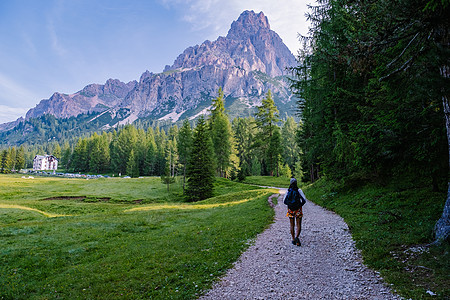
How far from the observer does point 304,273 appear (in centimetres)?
663

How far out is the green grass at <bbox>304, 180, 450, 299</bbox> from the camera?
5.29 m

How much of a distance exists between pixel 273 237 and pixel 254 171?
68054mm

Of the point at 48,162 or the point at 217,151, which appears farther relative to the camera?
the point at 48,162

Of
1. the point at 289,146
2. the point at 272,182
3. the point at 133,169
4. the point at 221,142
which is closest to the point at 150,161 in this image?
the point at 133,169

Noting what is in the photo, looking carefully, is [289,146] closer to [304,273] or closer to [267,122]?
[267,122]

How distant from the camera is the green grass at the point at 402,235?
5.29m

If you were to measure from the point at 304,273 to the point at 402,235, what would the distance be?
13.2 ft

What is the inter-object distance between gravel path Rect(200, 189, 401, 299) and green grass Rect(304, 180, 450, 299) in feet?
1.47

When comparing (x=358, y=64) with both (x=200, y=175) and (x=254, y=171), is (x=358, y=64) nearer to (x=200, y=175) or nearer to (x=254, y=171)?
(x=200, y=175)

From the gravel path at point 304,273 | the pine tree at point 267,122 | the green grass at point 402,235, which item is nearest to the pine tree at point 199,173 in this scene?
the pine tree at point 267,122

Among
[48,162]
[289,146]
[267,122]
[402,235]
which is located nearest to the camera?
[402,235]

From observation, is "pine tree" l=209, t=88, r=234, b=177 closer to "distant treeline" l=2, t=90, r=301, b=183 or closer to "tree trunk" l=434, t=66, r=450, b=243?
"distant treeline" l=2, t=90, r=301, b=183

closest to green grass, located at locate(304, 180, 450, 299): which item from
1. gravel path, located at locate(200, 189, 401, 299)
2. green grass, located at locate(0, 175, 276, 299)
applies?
gravel path, located at locate(200, 189, 401, 299)

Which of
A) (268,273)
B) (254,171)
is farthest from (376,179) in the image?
(254,171)
